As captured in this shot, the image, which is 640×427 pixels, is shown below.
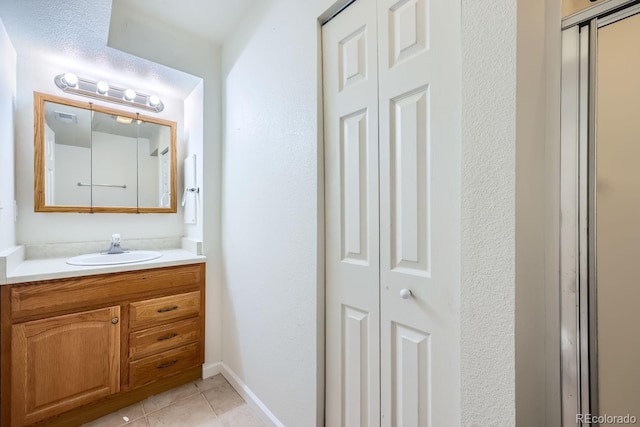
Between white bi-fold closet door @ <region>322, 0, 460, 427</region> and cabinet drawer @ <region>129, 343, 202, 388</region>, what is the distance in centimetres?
120

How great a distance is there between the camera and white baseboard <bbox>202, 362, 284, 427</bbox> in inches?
58.0

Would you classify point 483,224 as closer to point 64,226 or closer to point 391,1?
point 391,1

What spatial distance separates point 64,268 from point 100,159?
36.3 inches

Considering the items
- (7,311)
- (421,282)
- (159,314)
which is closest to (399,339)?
(421,282)

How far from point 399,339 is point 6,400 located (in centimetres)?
194

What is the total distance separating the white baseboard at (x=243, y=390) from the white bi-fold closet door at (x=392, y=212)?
0.48m

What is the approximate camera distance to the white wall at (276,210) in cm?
123

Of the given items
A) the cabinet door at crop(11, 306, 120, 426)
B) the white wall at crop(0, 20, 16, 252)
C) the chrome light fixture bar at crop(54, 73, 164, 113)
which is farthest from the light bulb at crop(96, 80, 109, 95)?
the cabinet door at crop(11, 306, 120, 426)

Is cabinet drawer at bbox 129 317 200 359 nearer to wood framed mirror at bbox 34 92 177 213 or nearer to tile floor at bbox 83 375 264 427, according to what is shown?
tile floor at bbox 83 375 264 427

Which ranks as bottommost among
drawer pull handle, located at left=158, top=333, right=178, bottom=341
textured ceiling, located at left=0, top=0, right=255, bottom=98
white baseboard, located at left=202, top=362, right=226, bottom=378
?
white baseboard, located at left=202, top=362, right=226, bottom=378

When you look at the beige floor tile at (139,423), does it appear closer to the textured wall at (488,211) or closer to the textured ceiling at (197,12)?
the textured wall at (488,211)

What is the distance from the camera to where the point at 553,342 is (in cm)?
77

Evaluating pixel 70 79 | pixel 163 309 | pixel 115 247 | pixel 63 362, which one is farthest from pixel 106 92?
pixel 63 362

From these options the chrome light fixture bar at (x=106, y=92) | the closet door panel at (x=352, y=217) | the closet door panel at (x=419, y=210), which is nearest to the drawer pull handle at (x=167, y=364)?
the closet door panel at (x=352, y=217)
